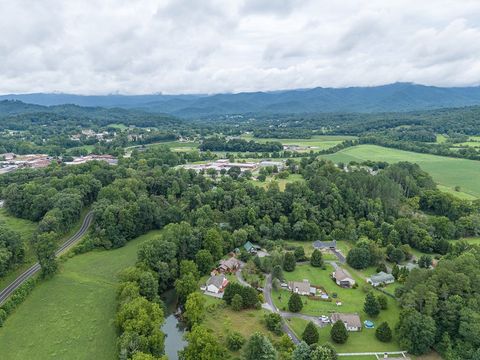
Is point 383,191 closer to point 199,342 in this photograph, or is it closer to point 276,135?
point 199,342

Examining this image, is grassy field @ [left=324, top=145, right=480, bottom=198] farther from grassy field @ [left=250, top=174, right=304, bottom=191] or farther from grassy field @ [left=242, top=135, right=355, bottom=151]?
grassy field @ [left=250, top=174, right=304, bottom=191]

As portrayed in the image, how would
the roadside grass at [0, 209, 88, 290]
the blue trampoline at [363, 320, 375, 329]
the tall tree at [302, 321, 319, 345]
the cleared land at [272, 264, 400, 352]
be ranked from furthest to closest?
the roadside grass at [0, 209, 88, 290] → the blue trampoline at [363, 320, 375, 329] → the cleared land at [272, 264, 400, 352] → the tall tree at [302, 321, 319, 345]

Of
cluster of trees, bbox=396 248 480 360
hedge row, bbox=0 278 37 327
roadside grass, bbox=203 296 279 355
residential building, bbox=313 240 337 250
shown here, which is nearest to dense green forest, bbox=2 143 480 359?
cluster of trees, bbox=396 248 480 360

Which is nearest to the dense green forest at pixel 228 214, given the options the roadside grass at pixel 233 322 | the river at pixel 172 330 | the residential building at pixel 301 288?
the river at pixel 172 330

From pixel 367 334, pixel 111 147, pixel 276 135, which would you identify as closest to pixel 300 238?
pixel 367 334

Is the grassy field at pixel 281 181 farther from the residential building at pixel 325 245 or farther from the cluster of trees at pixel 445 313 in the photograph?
the cluster of trees at pixel 445 313
